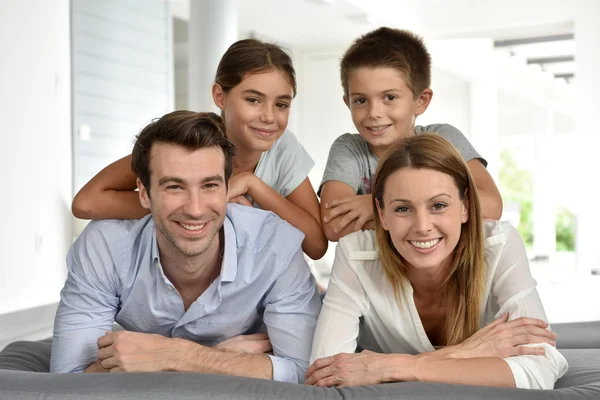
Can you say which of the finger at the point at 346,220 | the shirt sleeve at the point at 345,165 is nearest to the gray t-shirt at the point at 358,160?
the shirt sleeve at the point at 345,165

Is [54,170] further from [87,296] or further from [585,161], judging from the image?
[585,161]

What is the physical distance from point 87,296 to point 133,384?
19.7 inches

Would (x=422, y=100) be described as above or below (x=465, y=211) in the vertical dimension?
above

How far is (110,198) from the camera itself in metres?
2.45

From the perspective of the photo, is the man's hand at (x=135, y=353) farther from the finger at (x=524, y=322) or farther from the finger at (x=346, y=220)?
the finger at (x=524, y=322)

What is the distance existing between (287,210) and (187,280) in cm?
45

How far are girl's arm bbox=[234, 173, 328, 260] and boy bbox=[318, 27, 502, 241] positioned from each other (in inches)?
1.8

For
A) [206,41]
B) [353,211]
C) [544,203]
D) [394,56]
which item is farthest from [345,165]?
[544,203]

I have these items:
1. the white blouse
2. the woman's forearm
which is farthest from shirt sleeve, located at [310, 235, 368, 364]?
the woman's forearm

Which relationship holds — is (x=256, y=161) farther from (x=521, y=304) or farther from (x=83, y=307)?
(x=521, y=304)

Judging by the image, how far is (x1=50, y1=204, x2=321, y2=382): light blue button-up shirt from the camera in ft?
7.38

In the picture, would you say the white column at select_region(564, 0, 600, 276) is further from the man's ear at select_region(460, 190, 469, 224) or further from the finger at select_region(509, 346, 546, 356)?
the finger at select_region(509, 346, 546, 356)

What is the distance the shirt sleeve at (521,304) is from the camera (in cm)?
195

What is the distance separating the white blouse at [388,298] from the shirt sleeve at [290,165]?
47cm
